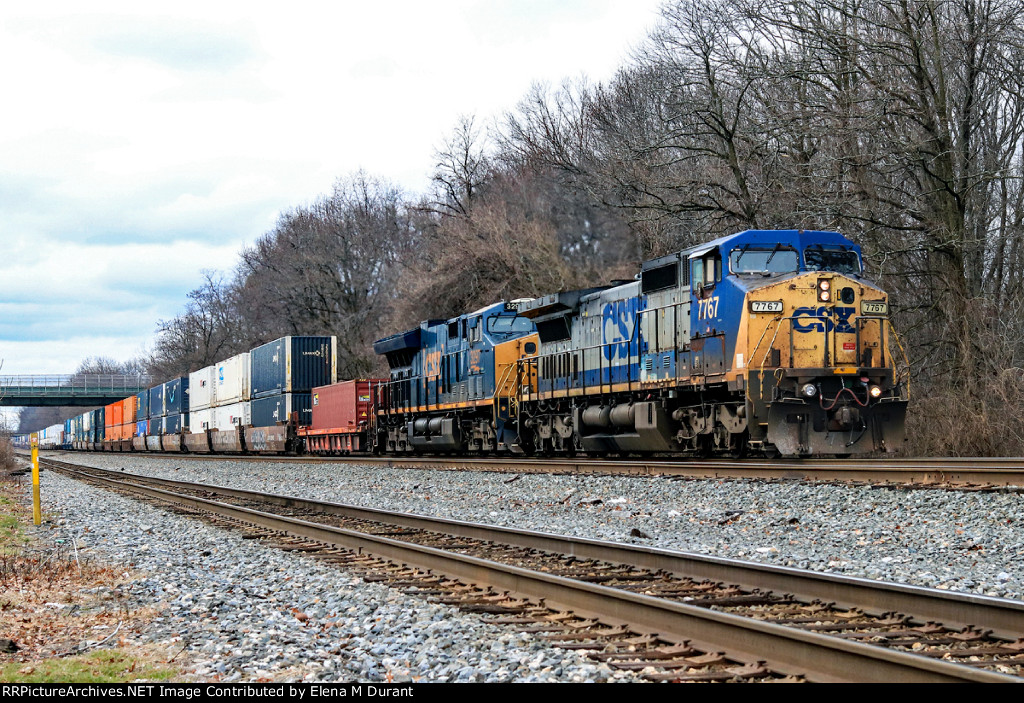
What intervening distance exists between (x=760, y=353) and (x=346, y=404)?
18518mm

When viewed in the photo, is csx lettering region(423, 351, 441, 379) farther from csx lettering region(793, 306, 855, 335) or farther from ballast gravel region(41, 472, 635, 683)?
ballast gravel region(41, 472, 635, 683)

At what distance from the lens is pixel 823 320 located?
14617mm

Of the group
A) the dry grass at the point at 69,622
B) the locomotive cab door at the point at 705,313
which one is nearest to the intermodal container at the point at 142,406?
the locomotive cab door at the point at 705,313

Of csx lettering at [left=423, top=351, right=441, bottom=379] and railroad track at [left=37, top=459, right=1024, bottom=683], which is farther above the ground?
csx lettering at [left=423, top=351, right=441, bottom=379]

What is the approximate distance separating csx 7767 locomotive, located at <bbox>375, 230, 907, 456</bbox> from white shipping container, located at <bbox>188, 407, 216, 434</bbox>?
25.1 m

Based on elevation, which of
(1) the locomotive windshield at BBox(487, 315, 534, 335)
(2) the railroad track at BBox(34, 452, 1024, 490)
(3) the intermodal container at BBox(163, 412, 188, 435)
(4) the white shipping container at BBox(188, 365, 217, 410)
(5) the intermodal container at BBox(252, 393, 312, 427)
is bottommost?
(2) the railroad track at BBox(34, 452, 1024, 490)

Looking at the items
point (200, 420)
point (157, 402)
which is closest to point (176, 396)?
point (157, 402)

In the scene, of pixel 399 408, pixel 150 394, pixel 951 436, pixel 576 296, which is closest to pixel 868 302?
pixel 951 436

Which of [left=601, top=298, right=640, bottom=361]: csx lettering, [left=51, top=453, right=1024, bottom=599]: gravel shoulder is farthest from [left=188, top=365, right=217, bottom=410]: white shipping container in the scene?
[left=51, top=453, right=1024, bottom=599]: gravel shoulder

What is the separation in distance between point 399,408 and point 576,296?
31.5ft

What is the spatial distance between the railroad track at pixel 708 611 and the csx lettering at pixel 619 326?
8.65 metres

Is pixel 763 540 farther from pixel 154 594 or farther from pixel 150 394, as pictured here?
pixel 150 394

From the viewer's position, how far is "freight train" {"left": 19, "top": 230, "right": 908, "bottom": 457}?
1436cm

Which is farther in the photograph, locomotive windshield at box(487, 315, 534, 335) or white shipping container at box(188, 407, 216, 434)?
white shipping container at box(188, 407, 216, 434)
